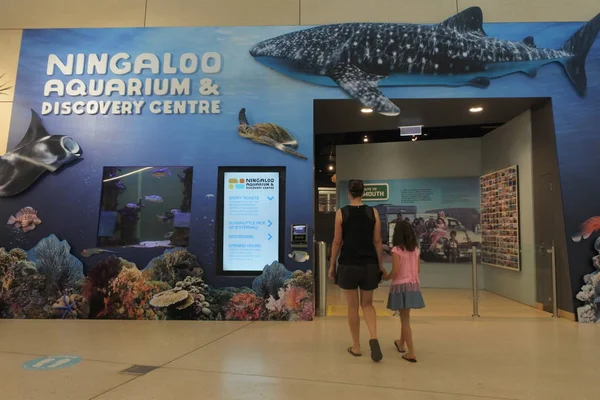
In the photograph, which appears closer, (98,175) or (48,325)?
(48,325)

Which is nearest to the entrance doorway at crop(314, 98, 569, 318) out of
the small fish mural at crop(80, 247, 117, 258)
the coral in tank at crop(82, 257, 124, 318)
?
the coral in tank at crop(82, 257, 124, 318)

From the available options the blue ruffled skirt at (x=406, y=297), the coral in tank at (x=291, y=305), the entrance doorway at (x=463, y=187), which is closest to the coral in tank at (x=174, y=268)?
the coral in tank at (x=291, y=305)

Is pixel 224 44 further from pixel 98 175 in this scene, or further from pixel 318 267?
pixel 318 267

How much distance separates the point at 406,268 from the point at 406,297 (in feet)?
0.84

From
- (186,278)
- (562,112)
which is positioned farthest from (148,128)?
(562,112)

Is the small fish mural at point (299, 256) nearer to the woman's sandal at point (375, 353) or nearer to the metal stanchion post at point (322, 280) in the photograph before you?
the metal stanchion post at point (322, 280)

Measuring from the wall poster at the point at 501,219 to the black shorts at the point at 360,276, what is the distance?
13.8 feet

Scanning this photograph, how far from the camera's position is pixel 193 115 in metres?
5.81

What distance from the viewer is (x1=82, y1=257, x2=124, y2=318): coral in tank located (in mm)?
5539

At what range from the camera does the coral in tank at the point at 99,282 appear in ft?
18.2

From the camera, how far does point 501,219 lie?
754 cm

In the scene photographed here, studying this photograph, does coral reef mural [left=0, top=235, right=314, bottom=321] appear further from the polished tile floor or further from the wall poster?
the wall poster

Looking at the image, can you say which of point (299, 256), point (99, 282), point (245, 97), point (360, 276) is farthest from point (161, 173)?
point (360, 276)

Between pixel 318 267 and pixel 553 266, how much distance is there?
10.9 feet
